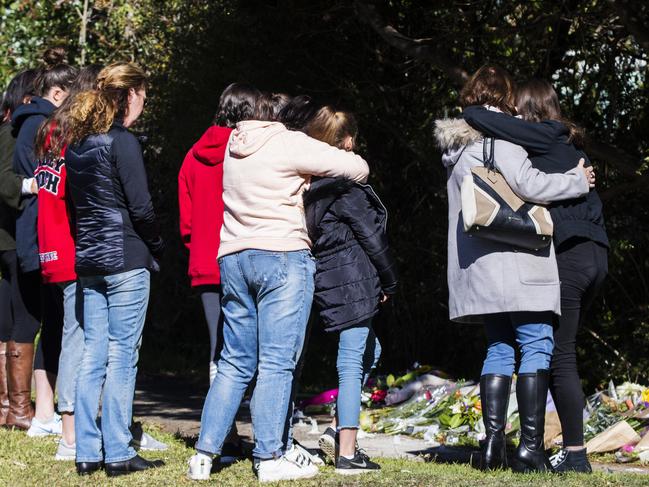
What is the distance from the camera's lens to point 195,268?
5410 mm

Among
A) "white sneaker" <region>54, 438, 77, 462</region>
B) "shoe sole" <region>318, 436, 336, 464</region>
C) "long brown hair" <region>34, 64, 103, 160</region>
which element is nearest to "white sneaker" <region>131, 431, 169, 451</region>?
"white sneaker" <region>54, 438, 77, 462</region>

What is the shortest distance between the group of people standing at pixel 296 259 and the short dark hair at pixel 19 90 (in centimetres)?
105

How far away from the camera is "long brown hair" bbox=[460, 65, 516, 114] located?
5.09 meters

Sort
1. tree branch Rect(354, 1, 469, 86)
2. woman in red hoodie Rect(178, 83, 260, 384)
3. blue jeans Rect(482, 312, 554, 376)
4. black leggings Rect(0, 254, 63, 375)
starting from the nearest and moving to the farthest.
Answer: blue jeans Rect(482, 312, 554, 376) → woman in red hoodie Rect(178, 83, 260, 384) → black leggings Rect(0, 254, 63, 375) → tree branch Rect(354, 1, 469, 86)

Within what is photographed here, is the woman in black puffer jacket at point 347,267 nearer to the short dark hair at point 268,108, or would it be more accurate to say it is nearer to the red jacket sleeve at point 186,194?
the short dark hair at point 268,108

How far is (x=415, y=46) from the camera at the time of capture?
7.65 meters

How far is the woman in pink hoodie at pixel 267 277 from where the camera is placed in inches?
184

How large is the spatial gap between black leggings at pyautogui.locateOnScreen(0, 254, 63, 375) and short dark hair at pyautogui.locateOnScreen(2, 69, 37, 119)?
0.90 m

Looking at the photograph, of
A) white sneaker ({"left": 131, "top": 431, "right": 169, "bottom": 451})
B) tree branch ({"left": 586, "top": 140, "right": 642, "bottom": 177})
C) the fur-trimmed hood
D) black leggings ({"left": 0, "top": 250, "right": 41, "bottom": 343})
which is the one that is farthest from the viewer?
tree branch ({"left": 586, "top": 140, "right": 642, "bottom": 177})

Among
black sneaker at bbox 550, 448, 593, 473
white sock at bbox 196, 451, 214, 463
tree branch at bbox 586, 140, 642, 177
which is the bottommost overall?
white sock at bbox 196, 451, 214, 463

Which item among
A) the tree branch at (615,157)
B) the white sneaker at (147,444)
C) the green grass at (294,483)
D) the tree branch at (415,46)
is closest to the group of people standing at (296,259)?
the green grass at (294,483)

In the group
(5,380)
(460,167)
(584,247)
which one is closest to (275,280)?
(460,167)

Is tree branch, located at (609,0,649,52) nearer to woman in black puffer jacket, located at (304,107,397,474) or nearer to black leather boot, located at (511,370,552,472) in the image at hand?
woman in black puffer jacket, located at (304,107,397,474)

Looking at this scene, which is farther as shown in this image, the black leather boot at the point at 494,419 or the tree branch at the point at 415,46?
the tree branch at the point at 415,46
